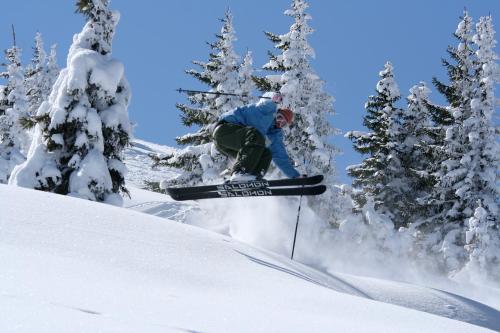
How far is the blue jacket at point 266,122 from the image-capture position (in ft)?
34.7

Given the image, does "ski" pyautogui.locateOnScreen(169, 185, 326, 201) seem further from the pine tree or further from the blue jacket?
the pine tree

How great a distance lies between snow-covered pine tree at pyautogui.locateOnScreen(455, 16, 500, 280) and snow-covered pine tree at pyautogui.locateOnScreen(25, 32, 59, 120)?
33026 mm

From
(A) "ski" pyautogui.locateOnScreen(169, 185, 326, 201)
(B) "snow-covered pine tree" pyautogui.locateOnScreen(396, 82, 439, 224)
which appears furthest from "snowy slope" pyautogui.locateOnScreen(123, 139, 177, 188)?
(A) "ski" pyautogui.locateOnScreen(169, 185, 326, 201)

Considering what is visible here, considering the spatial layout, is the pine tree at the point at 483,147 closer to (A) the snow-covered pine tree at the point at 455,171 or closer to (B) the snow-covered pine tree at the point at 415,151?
(A) the snow-covered pine tree at the point at 455,171

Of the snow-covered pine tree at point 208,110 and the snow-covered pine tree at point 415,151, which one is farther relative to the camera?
the snow-covered pine tree at point 415,151

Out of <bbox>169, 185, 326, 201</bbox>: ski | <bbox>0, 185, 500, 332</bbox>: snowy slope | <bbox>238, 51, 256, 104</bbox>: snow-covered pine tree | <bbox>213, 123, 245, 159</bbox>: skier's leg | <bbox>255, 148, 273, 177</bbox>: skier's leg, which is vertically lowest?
<bbox>0, 185, 500, 332</bbox>: snowy slope

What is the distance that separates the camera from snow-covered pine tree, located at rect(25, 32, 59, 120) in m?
47.3

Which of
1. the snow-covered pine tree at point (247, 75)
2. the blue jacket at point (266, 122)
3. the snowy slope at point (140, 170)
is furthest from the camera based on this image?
the snowy slope at point (140, 170)

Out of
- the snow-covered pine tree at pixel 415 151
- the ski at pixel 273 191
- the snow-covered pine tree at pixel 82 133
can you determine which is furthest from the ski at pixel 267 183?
the snow-covered pine tree at pixel 415 151

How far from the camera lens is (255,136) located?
10477mm

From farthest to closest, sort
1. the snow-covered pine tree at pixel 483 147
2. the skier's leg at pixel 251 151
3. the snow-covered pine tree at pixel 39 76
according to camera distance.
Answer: the snow-covered pine tree at pixel 39 76, the snow-covered pine tree at pixel 483 147, the skier's leg at pixel 251 151

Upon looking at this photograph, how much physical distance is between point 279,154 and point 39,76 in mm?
41747

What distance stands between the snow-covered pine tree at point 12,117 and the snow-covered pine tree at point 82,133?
47.4 ft

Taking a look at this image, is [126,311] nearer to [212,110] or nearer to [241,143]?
[241,143]
